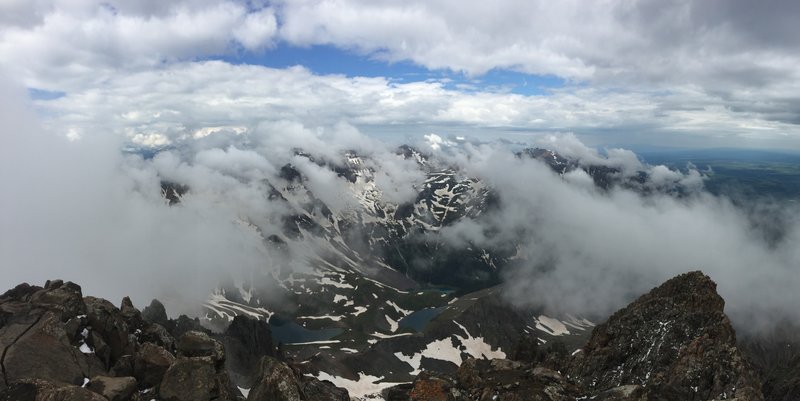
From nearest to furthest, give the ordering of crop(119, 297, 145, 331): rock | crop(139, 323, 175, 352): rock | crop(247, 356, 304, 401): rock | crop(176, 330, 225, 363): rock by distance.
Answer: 1. crop(247, 356, 304, 401): rock
2. crop(176, 330, 225, 363): rock
3. crop(139, 323, 175, 352): rock
4. crop(119, 297, 145, 331): rock

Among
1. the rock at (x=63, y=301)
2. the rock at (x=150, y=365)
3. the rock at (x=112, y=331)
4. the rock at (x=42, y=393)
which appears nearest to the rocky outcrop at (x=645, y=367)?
the rock at (x=150, y=365)

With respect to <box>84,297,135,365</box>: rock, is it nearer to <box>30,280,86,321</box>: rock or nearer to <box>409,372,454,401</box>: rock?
<box>30,280,86,321</box>: rock

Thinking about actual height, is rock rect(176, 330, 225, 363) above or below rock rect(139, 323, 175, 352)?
above

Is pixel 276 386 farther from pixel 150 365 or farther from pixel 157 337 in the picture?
pixel 157 337

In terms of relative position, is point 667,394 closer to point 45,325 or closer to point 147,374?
point 147,374

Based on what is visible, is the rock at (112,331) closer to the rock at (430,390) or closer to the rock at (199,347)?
the rock at (199,347)

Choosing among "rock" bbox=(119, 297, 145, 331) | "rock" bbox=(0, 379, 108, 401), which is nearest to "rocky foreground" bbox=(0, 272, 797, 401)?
"rock" bbox=(0, 379, 108, 401)

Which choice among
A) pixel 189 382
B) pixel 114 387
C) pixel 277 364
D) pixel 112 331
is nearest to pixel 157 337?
pixel 112 331
